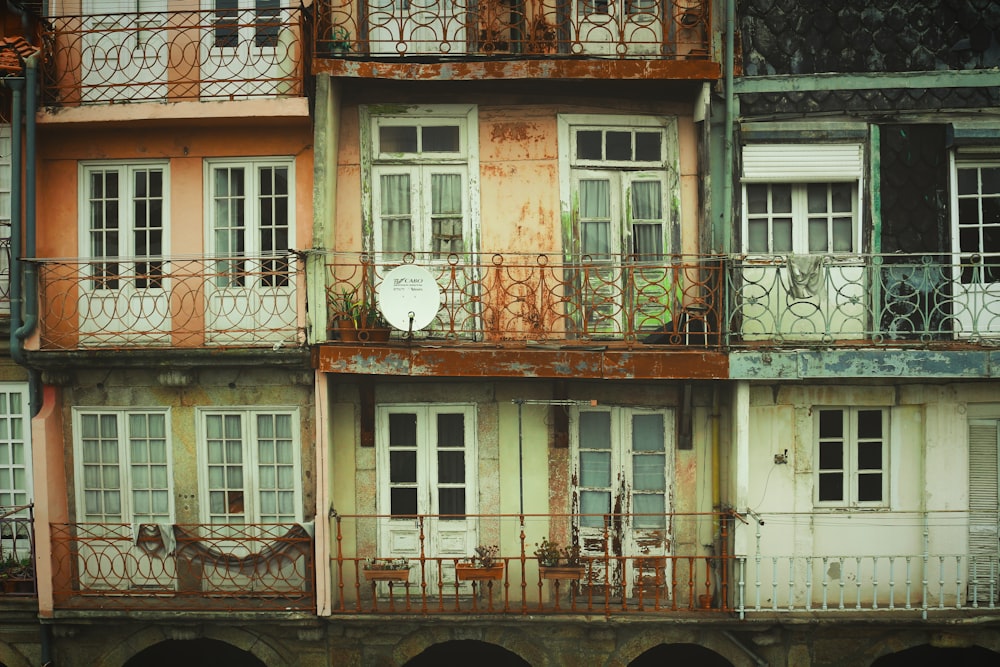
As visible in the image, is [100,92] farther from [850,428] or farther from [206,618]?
[850,428]

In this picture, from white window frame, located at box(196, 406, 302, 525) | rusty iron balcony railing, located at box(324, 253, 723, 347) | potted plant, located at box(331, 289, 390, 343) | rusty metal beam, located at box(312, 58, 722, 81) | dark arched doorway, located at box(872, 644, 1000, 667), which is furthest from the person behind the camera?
dark arched doorway, located at box(872, 644, 1000, 667)

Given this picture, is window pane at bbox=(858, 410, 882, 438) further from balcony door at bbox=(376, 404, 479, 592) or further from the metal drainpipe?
the metal drainpipe

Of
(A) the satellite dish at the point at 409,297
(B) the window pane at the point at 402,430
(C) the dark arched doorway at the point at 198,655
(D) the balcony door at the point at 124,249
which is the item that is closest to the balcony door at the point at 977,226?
(A) the satellite dish at the point at 409,297

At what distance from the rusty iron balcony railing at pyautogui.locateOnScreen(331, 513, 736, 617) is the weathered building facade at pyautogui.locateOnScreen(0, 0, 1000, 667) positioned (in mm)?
54

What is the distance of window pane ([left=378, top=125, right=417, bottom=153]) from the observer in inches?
437

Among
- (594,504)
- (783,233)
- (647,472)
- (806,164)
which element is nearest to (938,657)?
(647,472)

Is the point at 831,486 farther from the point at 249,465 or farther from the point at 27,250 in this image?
the point at 27,250

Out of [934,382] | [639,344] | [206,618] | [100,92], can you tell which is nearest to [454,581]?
[206,618]

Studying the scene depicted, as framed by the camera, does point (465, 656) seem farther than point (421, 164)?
Yes

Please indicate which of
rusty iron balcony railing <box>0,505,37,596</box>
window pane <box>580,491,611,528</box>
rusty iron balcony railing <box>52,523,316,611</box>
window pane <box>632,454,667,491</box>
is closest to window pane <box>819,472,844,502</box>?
window pane <box>632,454,667,491</box>

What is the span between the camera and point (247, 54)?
10.9 meters

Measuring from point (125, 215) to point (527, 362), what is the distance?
17.7 ft

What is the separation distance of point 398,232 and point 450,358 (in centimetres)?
193

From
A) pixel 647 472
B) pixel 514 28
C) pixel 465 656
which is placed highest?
pixel 514 28
